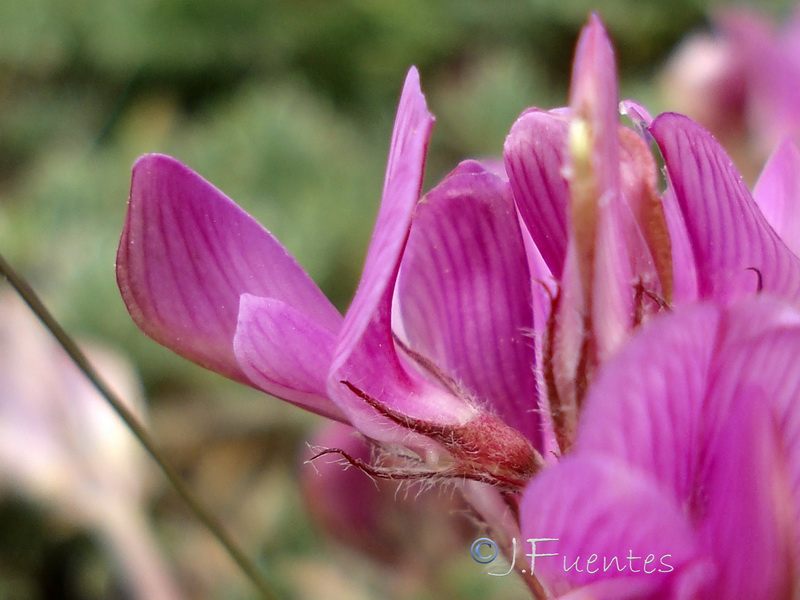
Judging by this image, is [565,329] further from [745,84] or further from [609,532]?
[745,84]

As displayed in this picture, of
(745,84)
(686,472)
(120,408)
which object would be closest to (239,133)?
(745,84)

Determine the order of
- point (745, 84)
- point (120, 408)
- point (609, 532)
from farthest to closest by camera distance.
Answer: point (745, 84), point (120, 408), point (609, 532)

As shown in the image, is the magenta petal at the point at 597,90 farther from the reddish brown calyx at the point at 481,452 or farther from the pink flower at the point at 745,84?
the pink flower at the point at 745,84

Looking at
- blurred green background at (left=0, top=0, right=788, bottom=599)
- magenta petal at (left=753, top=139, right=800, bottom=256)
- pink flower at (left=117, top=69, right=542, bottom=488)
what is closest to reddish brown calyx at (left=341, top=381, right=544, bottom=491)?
pink flower at (left=117, top=69, right=542, bottom=488)

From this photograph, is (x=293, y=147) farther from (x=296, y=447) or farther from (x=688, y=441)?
(x=688, y=441)

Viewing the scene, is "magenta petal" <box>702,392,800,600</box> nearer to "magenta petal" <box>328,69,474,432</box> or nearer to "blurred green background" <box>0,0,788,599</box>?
"magenta petal" <box>328,69,474,432</box>

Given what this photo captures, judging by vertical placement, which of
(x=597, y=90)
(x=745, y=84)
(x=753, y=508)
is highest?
(x=597, y=90)

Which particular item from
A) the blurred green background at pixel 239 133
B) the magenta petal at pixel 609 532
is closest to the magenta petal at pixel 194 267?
the magenta petal at pixel 609 532
